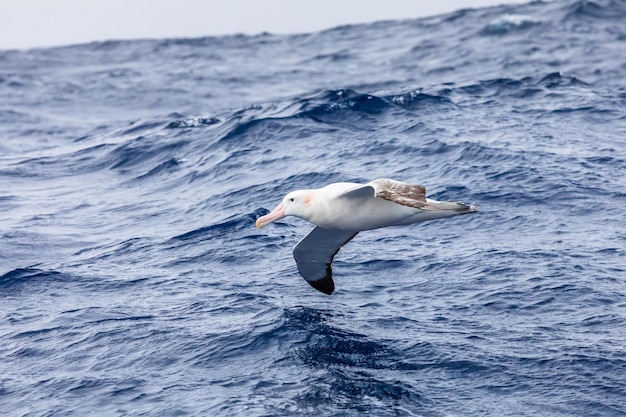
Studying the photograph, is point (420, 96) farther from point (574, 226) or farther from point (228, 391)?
point (228, 391)

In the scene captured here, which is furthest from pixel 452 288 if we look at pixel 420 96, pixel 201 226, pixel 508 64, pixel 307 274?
pixel 508 64

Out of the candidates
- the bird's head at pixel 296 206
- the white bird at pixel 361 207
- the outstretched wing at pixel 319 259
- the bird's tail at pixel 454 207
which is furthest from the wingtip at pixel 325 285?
the bird's tail at pixel 454 207

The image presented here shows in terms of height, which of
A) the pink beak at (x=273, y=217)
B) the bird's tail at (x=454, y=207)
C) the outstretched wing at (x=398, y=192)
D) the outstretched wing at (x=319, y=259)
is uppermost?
the outstretched wing at (x=398, y=192)

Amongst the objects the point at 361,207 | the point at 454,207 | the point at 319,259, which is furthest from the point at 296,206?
the point at 454,207

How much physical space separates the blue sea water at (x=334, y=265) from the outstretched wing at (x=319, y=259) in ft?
0.68

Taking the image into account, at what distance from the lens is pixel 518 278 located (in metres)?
13.6

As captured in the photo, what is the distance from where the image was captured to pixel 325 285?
13.8 metres

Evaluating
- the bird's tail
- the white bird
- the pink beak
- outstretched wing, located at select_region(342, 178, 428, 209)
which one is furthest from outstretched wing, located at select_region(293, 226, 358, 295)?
the bird's tail

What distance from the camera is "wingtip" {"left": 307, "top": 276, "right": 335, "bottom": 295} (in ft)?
45.1

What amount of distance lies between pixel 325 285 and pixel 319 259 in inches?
14.7

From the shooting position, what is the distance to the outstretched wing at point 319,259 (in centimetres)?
1364

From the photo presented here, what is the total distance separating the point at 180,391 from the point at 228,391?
54 cm

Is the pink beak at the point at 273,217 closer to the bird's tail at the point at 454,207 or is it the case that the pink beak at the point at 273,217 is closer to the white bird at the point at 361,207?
the white bird at the point at 361,207

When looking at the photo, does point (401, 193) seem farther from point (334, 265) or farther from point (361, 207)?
point (334, 265)
